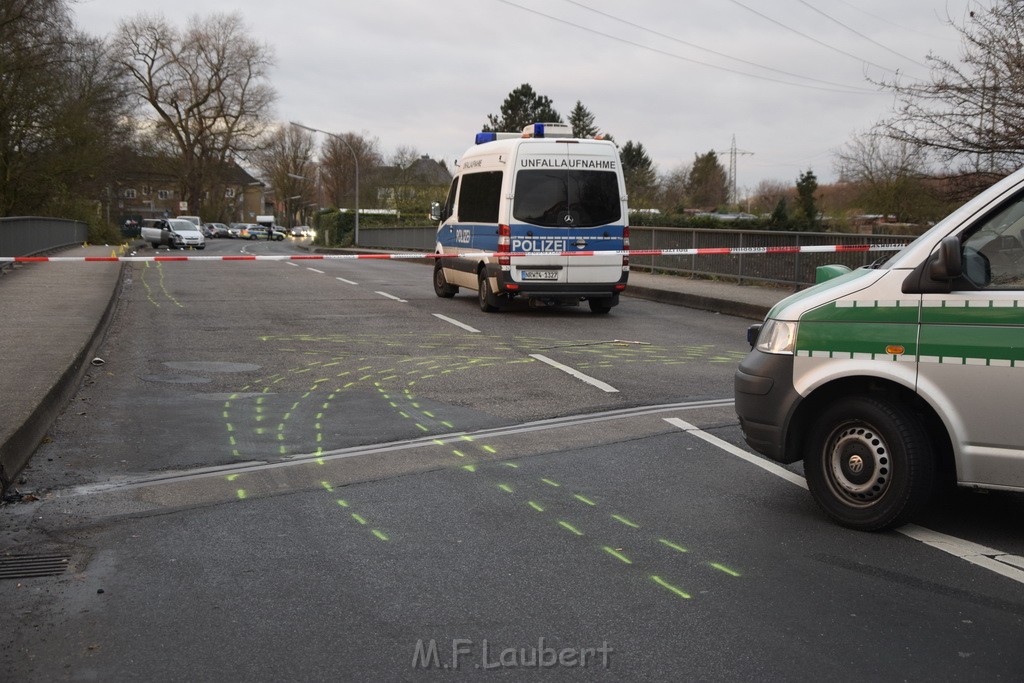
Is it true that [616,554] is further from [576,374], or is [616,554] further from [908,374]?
[576,374]

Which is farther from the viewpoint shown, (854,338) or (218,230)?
(218,230)

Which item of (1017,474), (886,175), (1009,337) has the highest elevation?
(886,175)

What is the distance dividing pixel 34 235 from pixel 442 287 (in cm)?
1491

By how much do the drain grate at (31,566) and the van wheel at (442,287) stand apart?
13826mm

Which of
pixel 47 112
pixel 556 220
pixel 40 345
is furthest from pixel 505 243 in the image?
pixel 47 112

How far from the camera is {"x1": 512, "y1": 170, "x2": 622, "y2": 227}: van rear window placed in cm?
1512

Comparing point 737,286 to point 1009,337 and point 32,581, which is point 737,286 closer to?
point 1009,337

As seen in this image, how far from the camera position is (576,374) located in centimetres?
985

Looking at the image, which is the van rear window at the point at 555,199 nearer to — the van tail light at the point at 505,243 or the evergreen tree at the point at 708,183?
the van tail light at the point at 505,243

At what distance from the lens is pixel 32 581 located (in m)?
4.34

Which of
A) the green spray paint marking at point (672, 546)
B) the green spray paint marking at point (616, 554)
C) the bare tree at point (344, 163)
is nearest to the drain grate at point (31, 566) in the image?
the green spray paint marking at point (616, 554)

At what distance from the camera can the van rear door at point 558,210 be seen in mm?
15109

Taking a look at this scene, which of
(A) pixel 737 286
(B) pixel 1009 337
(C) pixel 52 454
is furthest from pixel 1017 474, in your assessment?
(A) pixel 737 286

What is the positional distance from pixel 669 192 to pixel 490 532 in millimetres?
70704
